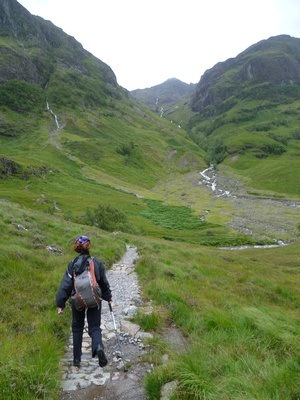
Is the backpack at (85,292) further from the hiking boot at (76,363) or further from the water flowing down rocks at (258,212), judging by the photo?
the water flowing down rocks at (258,212)

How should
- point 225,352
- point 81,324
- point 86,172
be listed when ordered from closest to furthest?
point 225,352, point 81,324, point 86,172

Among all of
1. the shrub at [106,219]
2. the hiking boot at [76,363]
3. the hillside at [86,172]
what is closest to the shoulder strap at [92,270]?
the hiking boot at [76,363]

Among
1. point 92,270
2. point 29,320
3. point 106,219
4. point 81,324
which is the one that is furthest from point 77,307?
point 106,219

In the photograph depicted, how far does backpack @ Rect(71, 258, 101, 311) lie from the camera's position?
7.75 m

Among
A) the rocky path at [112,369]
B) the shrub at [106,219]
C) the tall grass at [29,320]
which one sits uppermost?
the tall grass at [29,320]

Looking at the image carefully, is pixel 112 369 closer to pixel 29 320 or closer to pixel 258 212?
pixel 29 320

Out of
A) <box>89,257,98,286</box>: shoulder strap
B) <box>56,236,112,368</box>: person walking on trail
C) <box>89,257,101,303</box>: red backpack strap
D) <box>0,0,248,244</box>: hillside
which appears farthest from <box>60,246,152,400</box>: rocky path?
<box>0,0,248,244</box>: hillside

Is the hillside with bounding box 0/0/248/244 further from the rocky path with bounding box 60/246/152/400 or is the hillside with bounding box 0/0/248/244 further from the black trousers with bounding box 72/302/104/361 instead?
the black trousers with bounding box 72/302/104/361

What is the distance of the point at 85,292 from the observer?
775 centimetres

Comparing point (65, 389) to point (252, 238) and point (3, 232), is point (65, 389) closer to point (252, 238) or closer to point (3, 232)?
point (3, 232)

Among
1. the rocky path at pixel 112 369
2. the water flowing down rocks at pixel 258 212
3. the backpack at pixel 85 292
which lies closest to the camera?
the rocky path at pixel 112 369

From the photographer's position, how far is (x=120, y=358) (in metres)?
8.46

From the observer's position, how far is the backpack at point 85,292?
775 cm

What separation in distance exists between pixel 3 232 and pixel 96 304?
1237cm
